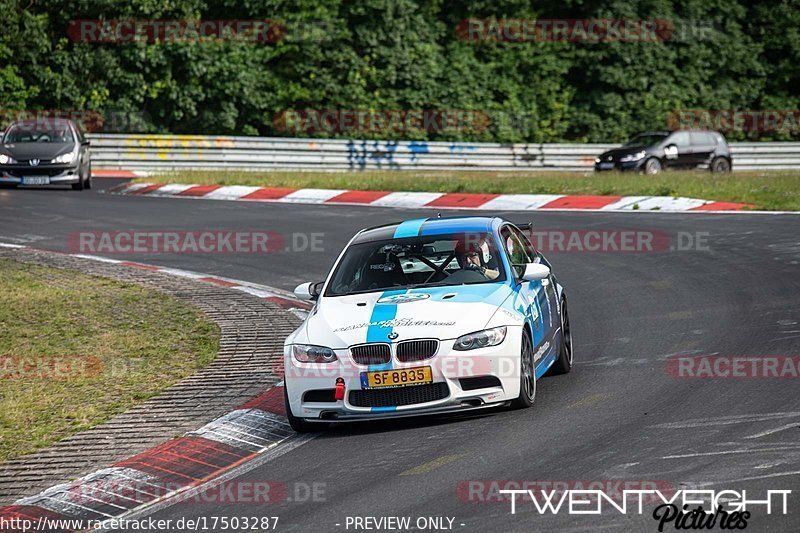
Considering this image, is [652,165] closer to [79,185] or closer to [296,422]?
[79,185]

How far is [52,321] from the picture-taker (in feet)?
42.9

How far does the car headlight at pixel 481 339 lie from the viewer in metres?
8.66

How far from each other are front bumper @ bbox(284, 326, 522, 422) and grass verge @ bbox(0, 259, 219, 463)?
1797mm

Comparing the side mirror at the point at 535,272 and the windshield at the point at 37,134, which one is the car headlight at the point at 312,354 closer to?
the side mirror at the point at 535,272

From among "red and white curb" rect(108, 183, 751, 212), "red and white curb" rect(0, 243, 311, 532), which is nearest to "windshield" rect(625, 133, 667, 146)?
"red and white curb" rect(108, 183, 751, 212)

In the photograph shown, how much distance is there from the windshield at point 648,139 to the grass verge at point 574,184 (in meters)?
8.10

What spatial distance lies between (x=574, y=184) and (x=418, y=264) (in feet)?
48.7

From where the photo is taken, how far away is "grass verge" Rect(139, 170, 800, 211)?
71.5ft

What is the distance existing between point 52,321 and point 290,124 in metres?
25.3

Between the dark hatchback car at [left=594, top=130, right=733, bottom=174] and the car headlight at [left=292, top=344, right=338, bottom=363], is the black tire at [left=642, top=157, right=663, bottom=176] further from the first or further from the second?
the car headlight at [left=292, top=344, right=338, bottom=363]

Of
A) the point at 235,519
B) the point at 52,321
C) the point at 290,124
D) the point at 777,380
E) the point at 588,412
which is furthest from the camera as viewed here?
the point at 290,124

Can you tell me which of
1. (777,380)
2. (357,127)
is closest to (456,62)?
(357,127)

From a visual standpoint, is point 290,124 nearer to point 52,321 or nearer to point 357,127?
point 357,127

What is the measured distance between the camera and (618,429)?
26.5 feet
